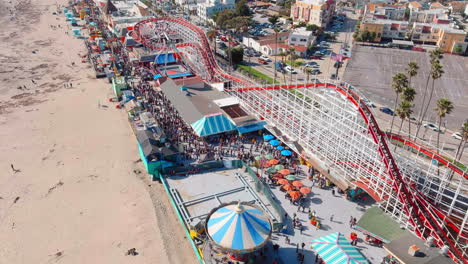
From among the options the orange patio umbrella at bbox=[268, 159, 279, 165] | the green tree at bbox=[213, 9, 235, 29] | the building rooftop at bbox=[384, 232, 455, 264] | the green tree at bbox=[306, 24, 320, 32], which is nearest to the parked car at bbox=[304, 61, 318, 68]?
the green tree at bbox=[306, 24, 320, 32]

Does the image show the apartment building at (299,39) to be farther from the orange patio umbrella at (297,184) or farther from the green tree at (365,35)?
the orange patio umbrella at (297,184)

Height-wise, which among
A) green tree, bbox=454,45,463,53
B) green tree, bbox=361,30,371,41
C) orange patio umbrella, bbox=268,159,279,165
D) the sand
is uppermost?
green tree, bbox=361,30,371,41

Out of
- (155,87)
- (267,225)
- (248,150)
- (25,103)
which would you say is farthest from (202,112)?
(25,103)

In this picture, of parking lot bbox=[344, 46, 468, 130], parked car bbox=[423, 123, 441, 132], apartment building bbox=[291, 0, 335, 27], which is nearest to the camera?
parked car bbox=[423, 123, 441, 132]

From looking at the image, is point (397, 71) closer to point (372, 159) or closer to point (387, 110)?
point (387, 110)

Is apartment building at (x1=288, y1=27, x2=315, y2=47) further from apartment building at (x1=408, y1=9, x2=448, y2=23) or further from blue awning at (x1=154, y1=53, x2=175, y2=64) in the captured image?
apartment building at (x1=408, y1=9, x2=448, y2=23)

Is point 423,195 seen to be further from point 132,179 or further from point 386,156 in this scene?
point 132,179

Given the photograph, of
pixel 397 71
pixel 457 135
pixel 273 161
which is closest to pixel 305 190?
pixel 273 161
